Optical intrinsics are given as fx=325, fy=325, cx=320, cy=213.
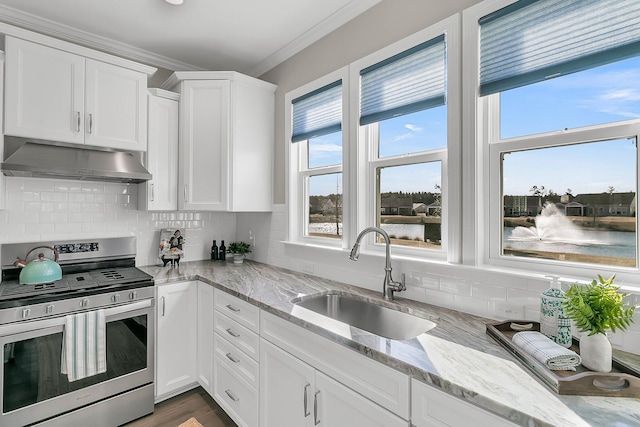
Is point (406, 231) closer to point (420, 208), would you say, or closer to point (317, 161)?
point (420, 208)

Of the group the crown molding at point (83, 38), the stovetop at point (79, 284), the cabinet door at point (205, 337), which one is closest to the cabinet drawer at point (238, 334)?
the cabinet door at point (205, 337)

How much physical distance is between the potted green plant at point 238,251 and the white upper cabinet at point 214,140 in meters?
0.46

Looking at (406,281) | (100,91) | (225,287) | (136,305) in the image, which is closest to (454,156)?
(406,281)

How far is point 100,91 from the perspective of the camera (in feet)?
7.82

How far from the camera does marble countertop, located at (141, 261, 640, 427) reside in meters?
0.83

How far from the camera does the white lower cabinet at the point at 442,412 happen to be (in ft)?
3.03

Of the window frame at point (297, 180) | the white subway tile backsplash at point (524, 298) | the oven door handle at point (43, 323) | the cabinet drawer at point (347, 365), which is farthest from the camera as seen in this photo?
the window frame at point (297, 180)

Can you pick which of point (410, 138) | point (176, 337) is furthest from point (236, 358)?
point (410, 138)

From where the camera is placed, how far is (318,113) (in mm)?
2588

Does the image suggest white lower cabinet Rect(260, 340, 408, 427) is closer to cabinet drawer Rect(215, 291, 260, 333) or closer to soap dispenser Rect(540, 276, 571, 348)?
cabinet drawer Rect(215, 291, 260, 333)

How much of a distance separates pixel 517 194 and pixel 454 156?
355 mm

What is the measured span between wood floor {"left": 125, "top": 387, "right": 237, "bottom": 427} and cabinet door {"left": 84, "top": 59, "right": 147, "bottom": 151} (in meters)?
1.95

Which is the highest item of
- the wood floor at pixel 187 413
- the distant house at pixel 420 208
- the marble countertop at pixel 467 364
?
the distant house at pixel 420 208

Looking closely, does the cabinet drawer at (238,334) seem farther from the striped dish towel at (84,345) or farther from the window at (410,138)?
the window at (410,138)
